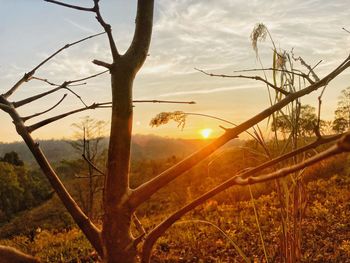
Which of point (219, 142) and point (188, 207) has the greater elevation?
point (219, 142)

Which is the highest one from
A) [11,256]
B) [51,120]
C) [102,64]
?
[102,64]

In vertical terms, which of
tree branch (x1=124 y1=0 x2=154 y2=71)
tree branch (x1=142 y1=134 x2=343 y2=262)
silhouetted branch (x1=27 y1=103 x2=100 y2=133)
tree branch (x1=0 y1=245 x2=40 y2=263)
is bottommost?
tree branch (x1=0 y1=245 x2=40 y2=263)

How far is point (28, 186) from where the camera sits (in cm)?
4775

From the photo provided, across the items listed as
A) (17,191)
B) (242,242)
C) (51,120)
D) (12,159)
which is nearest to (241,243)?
(242,242)

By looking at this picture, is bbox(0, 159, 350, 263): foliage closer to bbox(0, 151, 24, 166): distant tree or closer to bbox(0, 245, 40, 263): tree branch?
bbox(0, 245, 40, 263): tree branch

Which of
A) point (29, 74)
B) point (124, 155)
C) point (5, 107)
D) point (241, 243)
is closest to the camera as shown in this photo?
point (124, 155)

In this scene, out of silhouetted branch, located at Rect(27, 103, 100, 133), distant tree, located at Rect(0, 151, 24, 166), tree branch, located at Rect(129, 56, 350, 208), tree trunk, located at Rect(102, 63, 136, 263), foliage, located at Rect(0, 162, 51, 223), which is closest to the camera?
tree branch, located at Rect(129, 56, 350, 208)

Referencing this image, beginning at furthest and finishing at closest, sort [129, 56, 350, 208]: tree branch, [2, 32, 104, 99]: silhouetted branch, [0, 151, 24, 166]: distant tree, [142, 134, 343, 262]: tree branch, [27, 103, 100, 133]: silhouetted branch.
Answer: [0, 151, 24, 166]: distant tree, [2, 32, 104, 99]: silhouetted branch, [27, 103, 100, 133]: silhouetted branch, [129, 56, 350, 208]: tree branch, [142, 134, 343, 262]: tree branch

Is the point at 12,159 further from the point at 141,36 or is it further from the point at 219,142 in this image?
the point at 219,142

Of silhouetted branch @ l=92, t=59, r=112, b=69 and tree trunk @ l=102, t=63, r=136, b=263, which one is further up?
silhouetted branch @ l=92, t=59, r=112, b=69

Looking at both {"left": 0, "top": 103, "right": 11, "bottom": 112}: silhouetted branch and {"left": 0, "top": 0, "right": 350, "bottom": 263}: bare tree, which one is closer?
{"left": 0, "top": 0, "right": 350, "bottom": 263}: bare tree

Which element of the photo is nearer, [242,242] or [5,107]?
[5,107]

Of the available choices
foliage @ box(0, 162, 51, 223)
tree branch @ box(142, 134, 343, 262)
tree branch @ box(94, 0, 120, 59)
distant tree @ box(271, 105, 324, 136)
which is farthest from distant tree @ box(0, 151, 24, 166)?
tree branch @ box(142, 134, 343, 262)

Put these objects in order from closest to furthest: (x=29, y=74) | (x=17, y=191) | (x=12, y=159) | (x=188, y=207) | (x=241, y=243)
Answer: (x=188, y=207) < (x=29, y=74) < (x=241, y=243) < (x=17, y=191) < (x=12, y=159)
